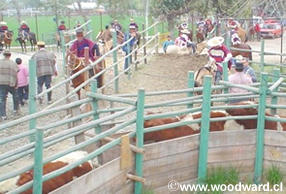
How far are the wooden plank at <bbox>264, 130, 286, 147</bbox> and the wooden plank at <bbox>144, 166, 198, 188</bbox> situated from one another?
3.24ft

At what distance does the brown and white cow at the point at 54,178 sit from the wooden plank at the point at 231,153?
1.74 meters

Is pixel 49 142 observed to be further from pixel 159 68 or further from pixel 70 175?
pixel 159 68

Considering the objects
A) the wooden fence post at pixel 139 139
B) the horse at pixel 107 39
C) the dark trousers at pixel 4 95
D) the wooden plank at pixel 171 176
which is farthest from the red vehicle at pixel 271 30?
the wooden fence post at pixel 139 139

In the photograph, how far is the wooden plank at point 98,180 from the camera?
425 cm

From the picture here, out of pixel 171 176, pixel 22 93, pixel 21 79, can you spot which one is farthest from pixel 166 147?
pixel 22 93

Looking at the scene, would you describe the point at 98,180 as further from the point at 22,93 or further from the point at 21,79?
the point at 22,93

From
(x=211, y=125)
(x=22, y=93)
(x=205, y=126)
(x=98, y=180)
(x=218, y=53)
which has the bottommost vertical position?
(x=22, y=93)

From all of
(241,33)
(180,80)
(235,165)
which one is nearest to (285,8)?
(180,80)

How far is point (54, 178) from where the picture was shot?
176 inches

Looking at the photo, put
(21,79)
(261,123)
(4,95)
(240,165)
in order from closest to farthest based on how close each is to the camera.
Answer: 1. (261,123)
2. (240,165)
3. (4,95)
4. (21,79)

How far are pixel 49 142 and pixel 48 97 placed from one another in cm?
749

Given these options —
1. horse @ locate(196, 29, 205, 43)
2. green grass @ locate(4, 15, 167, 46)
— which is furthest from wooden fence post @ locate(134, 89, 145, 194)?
green grass @ locate(4, 15, 167, 46)

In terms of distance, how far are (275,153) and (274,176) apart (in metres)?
0.29

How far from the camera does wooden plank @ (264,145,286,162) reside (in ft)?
19.7
